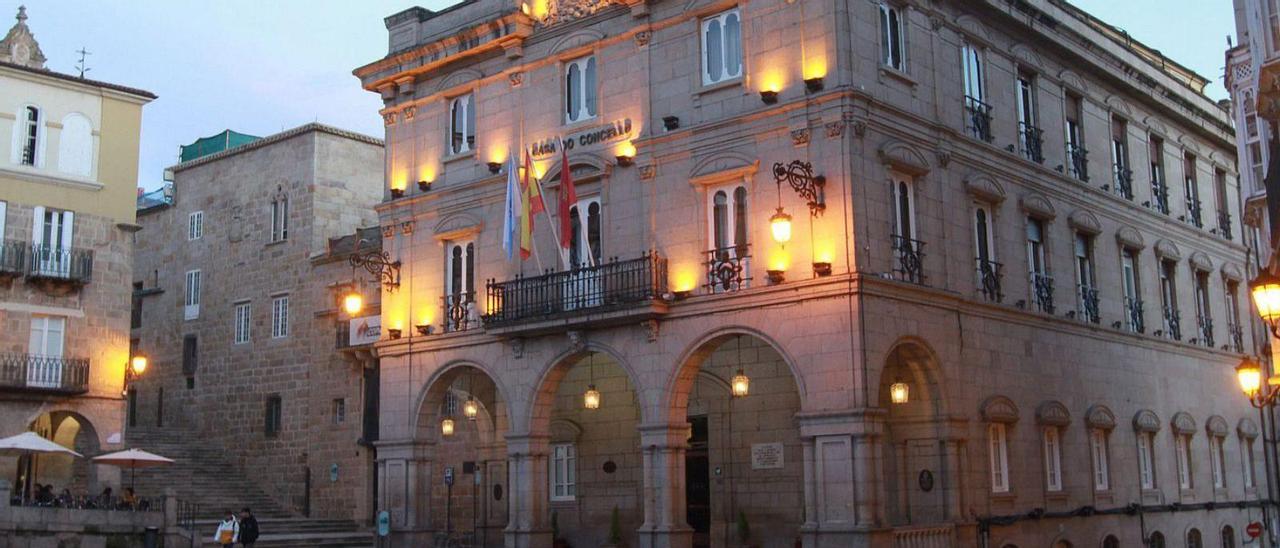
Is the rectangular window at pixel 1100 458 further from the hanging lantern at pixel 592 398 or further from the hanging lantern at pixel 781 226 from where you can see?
the hanging lantern at pixel 592 398

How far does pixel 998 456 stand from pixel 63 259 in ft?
73.9

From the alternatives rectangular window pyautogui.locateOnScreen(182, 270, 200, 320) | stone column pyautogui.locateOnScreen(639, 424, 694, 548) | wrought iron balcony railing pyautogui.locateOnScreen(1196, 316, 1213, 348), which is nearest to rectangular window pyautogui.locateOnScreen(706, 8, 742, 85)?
stone column pyautogui.locateOnScreen(639, 424, 694, 548)

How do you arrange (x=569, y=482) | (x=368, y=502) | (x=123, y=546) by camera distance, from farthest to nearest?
1. (x=368, y=502)
2. (x=569, y=482)
3. (x=123, y=546)

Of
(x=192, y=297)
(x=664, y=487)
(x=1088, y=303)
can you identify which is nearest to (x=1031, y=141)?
(x=1088, y=303)

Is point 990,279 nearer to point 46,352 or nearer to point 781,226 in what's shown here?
point 781,226

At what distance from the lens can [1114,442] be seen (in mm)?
28172

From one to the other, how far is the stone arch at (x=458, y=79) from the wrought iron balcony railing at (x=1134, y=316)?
15060mm

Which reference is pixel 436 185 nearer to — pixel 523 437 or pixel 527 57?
pixel 527 57

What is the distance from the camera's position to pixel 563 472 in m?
30.0

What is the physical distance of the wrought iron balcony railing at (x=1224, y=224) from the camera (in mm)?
35531

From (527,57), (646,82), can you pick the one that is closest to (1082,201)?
(646,82)

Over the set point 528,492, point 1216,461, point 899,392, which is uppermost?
point 899,392

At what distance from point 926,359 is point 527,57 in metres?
10.1

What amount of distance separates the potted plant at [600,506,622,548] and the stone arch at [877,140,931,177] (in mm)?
9677
